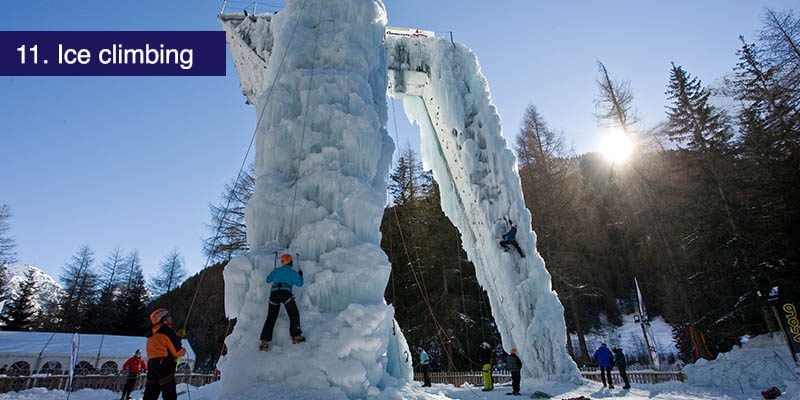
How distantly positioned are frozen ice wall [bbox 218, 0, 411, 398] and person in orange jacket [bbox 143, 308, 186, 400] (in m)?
0.64

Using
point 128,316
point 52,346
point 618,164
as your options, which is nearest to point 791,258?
point 618,164

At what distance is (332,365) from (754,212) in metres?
18.6

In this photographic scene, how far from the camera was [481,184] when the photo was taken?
1437 centimetres

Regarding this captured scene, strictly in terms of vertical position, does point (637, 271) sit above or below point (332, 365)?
above

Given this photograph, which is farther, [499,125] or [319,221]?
[499,125]

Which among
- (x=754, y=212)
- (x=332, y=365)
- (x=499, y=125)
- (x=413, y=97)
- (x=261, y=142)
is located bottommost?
(x=332, y=365)

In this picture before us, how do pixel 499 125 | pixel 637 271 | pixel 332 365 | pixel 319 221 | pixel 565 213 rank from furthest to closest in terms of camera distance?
pixel 637 271 → pixel 565 213 → pixel 499 125 → pixel 319 221 → pixel 332 365

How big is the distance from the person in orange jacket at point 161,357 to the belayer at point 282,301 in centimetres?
88

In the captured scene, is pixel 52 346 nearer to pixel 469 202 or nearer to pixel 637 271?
pixel 469 202

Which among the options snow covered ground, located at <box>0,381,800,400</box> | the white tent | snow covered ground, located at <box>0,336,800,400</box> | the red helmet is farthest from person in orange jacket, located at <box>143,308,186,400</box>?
the white tent

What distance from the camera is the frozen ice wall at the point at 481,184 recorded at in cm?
1215

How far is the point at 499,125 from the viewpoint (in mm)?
14672

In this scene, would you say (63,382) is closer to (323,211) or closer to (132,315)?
(323,211)

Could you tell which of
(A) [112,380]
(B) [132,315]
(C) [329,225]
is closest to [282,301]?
(C) [329,225]
